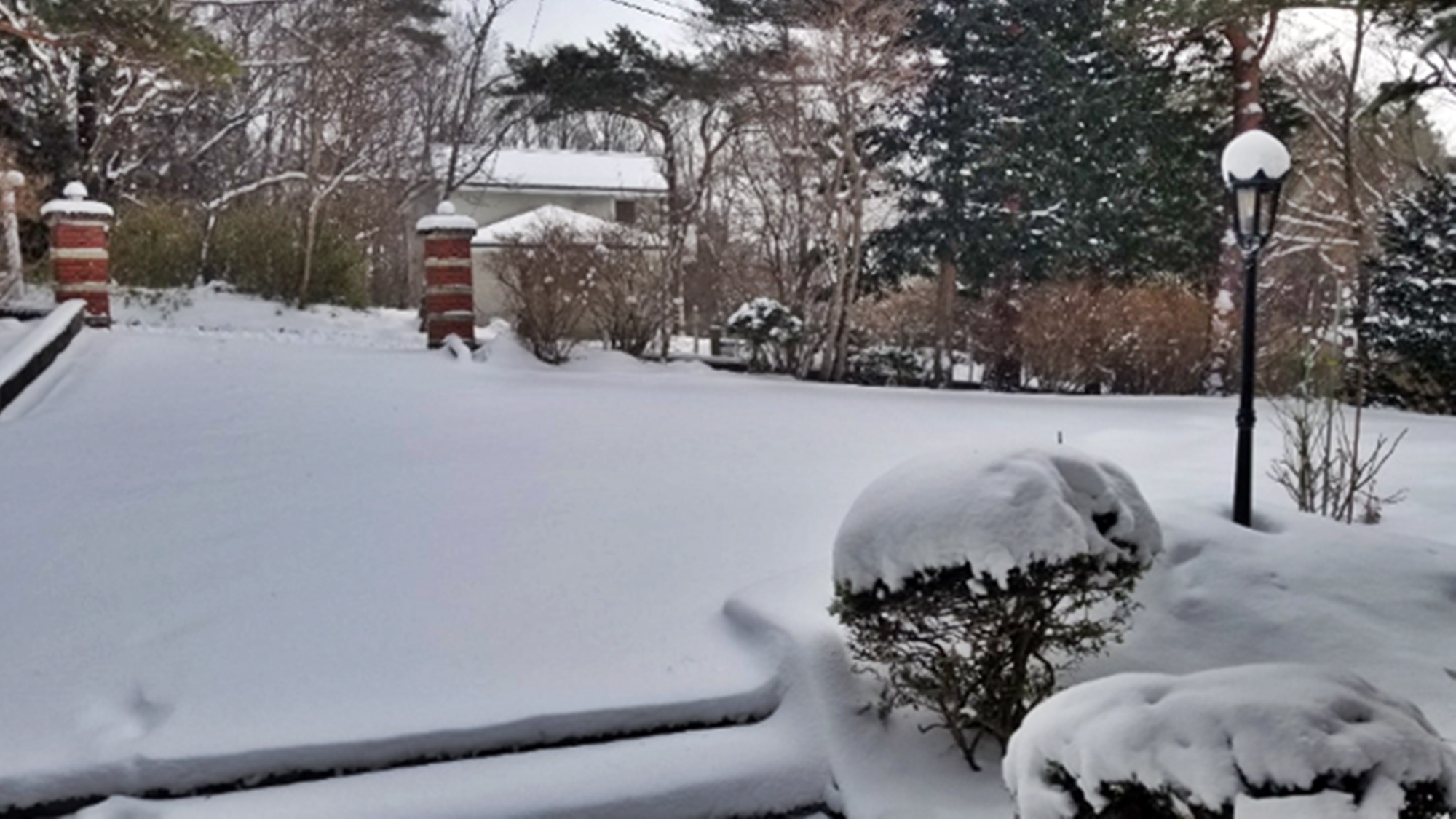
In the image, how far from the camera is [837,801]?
3.11 metres

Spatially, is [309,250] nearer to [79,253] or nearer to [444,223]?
[79,253]

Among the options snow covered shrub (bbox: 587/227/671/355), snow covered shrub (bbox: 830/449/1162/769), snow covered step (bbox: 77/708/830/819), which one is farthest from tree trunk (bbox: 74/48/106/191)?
snow covered shrub (bbox: 830/449/1162/769)

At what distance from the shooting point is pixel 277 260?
42.5 feet

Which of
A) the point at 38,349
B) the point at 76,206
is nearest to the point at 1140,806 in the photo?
the point at 38,349

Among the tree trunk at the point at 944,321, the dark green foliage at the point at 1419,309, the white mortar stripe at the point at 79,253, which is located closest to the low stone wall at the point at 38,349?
the white mortar stripe at the point at 79,253

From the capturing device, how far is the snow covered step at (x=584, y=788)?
9.29ft

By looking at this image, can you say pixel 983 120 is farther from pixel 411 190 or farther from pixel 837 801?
pixel 837 801

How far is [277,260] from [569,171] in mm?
11337

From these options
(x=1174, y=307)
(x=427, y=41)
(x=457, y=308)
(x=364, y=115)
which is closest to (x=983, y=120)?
(x=1174, y=307)

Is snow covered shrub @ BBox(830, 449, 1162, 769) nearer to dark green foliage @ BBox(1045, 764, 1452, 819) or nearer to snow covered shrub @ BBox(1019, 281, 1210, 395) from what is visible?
dark green foliage @ BBox(1045, 764, 1452, 819)

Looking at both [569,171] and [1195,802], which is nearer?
[1195,802]

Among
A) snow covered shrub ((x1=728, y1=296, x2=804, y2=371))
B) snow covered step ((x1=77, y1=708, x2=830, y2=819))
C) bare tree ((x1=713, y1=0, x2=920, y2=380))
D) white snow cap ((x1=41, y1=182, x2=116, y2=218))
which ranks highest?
bare tree ((x1=713, y1=0, x2=920, y2=380))

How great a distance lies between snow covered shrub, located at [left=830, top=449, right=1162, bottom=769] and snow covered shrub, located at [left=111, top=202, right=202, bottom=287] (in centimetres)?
1192

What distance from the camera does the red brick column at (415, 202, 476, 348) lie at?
32.0 feet
